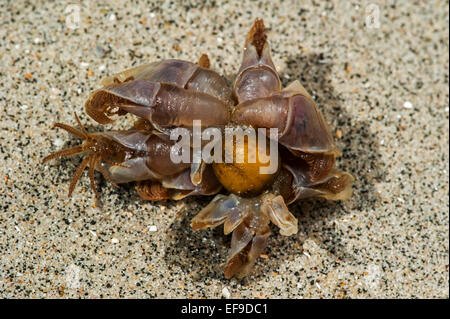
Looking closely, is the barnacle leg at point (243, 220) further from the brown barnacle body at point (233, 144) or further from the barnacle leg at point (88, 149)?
the barnacle leg at point (88, 149)

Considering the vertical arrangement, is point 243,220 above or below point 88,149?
below

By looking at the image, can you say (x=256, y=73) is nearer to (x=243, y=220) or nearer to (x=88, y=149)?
(x=243, y=220)

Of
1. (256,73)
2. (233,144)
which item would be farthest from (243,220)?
(256,73)

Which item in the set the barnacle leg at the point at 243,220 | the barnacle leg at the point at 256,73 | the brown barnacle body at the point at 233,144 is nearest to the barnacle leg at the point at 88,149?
the brown barnacle body at the point at 233,144

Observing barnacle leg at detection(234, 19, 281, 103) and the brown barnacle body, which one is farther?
barnacle leg at detection(234, 19, 281, 103)

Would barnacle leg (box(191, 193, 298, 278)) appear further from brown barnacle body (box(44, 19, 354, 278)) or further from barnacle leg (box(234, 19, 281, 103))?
barnacle leg (box(234, 19, 281, 103))

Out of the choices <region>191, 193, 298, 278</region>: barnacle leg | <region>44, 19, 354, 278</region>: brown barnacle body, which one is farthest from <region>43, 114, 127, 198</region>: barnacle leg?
<region>191, 193, 298, 278</region>: barnacle leg
